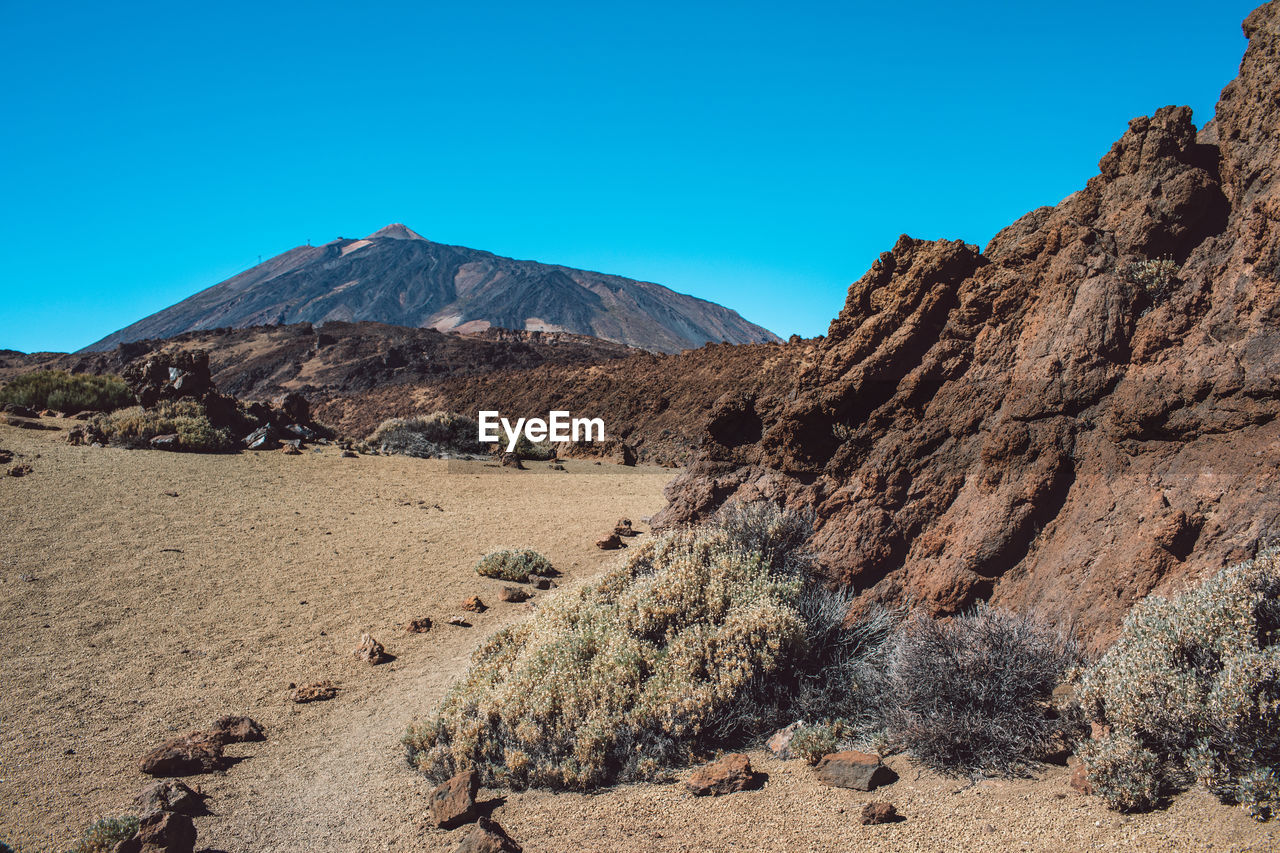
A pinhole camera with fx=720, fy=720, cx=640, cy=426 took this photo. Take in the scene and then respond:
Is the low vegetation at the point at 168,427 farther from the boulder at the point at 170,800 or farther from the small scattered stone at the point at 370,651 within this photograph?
the boulder at the point at 170,800

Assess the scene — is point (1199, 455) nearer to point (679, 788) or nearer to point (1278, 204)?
point (1278, 204)

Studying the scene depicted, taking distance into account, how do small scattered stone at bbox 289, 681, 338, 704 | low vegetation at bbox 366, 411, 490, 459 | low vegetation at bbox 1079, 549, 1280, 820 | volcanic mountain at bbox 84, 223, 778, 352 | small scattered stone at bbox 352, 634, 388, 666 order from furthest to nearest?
volcanic mountain at bbox 84, 223, 778, 352 → low vegetation at bbox 366, 411, 490, 459 → small scattered stone at bbox 352, 634, 388, 666 → small scattered stone at bbox 289, 681, 338, 704 → low vegetation at bbox 1079, 549, 1280, 820

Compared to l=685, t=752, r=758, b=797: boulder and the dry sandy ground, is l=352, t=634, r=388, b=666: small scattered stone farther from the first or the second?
l=685, t=752, r=758, b=797: boulder

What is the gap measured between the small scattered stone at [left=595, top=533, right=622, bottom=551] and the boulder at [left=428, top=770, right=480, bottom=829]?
5126 mm

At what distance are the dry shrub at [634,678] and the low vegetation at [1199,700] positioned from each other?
1498 mm

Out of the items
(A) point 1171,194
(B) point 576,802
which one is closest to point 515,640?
(B) point 576,802

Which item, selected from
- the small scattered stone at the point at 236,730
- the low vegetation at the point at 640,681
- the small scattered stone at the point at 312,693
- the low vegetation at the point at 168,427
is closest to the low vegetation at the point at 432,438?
the low vegetation at the point at 168,427

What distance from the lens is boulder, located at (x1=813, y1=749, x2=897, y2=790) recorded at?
321 centimetres

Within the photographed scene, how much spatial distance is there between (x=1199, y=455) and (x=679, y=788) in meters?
3.07

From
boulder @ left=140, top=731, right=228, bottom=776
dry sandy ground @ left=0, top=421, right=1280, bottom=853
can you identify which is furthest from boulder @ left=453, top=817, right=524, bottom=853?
boulder @ left=140, top=731, right=228, bottom=776

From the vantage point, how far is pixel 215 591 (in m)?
6.57

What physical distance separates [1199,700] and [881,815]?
4.13 ft

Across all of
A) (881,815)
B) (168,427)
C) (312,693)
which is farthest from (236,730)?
(168,427)

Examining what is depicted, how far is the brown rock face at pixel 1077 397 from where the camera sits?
141 inches
